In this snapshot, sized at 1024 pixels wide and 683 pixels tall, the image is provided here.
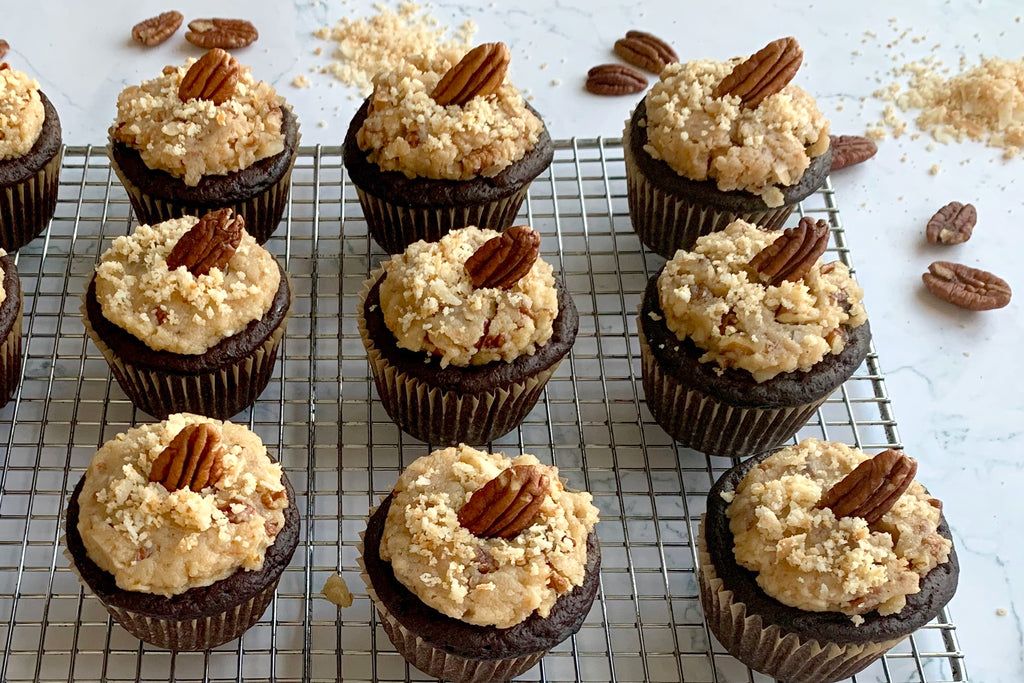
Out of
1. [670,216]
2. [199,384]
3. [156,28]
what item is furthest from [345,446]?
[156,28]

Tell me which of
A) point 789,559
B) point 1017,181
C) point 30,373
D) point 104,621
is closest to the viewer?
point 789,559

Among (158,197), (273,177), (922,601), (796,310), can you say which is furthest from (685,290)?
(158,197)

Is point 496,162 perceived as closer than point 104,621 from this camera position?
No

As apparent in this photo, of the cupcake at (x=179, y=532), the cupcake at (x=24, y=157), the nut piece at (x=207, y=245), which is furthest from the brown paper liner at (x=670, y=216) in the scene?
the cupcake at (x=24, y=157)

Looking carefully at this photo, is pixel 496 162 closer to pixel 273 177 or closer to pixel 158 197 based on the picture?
pixel 273 177

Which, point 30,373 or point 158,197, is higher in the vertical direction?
point 158,197

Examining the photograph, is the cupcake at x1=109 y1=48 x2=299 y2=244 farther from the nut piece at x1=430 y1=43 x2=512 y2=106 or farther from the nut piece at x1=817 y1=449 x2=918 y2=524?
the nut piece at x1=817 y1=449 x2=918 y2=524

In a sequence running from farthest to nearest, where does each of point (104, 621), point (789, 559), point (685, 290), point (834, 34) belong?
1. point (834, 34)
2. point (685, 290)
3. point (104, 621)
4. point (789, 559)

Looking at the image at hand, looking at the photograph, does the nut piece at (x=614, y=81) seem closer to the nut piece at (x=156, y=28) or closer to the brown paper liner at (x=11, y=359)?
the nut piece at (x=156, y=28)
